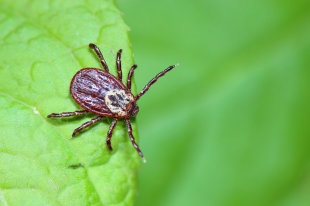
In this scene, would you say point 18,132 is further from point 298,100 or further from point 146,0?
point 298,100

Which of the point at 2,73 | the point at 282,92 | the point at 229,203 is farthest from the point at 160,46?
the point at 2,73

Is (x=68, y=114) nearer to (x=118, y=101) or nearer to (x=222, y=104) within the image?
(x=118, y=101)

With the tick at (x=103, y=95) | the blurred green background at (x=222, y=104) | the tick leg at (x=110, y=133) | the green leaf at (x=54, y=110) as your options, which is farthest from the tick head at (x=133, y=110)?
the blurred green background at (x=222, y=104)

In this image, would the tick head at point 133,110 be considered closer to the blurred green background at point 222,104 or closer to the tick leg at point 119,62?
the tick leg at point 119,62

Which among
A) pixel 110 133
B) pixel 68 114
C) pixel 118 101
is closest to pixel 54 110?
pixel 68 114

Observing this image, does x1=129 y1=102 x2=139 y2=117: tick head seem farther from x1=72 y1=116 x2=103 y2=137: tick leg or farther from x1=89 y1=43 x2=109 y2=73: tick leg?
x1=89 y1=43 x2=109 y2=73: tick leg

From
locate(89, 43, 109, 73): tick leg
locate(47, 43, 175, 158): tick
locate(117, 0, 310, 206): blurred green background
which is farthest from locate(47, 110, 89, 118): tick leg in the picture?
locate(117, 0, 310, 206): blurred green background
